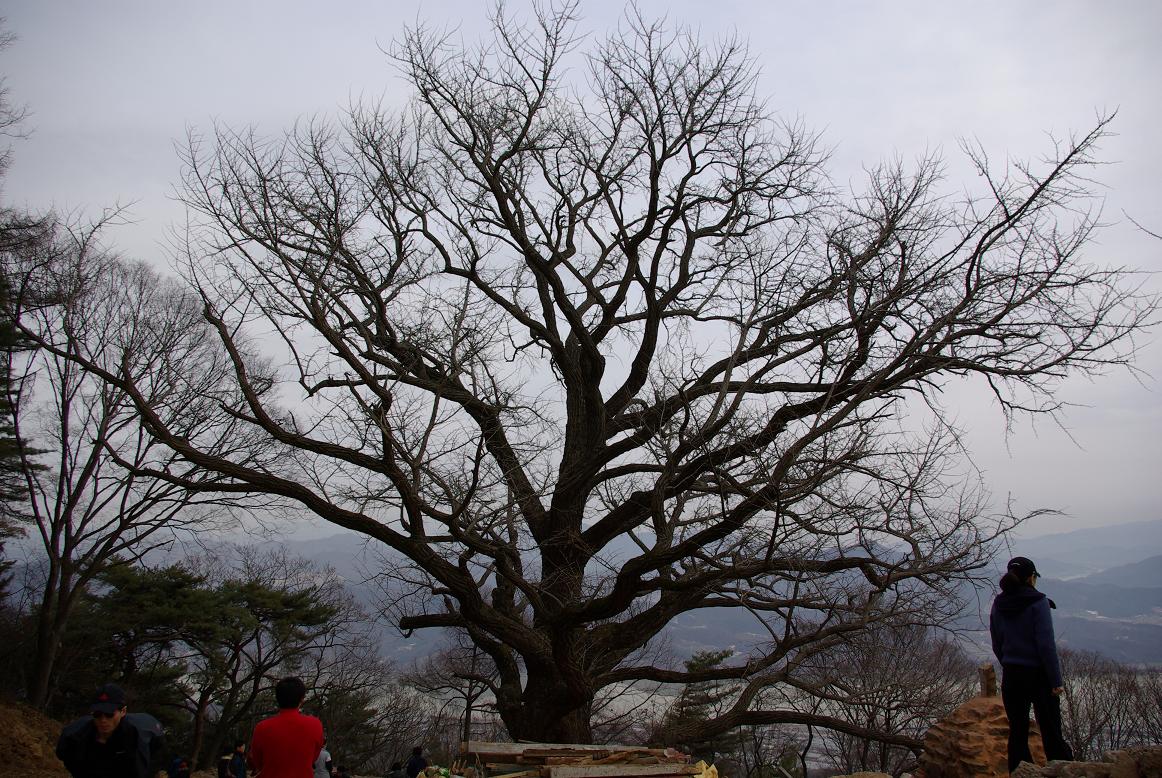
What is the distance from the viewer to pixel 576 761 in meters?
6.08

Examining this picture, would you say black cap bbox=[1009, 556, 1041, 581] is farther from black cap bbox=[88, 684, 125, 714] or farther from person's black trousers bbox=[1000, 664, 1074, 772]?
black cap bbox=[88, 684, 125, 714]

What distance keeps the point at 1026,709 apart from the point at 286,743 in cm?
488

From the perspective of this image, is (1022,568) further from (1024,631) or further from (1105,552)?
(1105,552)

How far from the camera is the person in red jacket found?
13.8 ft

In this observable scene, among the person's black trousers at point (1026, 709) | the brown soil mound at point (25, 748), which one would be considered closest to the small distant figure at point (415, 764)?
the brown soil mound at point (25, 748)

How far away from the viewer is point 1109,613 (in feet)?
230

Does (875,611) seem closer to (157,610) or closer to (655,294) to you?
(655,294)

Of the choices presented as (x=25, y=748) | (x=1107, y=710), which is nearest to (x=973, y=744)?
(x=25, y=748)

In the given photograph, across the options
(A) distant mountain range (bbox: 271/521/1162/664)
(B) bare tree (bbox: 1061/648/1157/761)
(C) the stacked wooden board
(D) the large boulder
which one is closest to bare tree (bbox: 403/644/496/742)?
(A) distant mountain range (bbox: 271/521/1162/664)

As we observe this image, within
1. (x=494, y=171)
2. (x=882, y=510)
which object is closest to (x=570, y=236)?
(x=494, y=171)

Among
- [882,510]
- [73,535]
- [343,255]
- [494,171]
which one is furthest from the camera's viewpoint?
[73,535]

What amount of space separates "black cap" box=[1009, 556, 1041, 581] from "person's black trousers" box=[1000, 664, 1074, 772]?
620 mm

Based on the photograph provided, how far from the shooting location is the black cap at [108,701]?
162 inches

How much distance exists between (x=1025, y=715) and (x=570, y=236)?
924 cm
